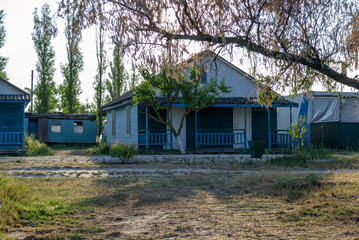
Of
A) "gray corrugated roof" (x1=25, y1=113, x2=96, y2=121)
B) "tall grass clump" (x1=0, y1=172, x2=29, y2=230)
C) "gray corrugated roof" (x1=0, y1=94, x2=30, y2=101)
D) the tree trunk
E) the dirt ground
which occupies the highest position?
"gray corrugated roof" (x1=0, y1=94, x2=30, y2=101)

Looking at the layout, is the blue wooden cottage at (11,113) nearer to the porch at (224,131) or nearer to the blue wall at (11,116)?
the blue wall at (11,116)

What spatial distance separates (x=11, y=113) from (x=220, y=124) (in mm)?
11181

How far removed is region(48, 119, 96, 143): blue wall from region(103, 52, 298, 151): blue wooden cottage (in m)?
10.9

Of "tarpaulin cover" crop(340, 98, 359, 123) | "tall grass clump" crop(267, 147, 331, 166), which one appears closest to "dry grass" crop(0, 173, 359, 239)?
"tall grass clump" crop(267, 147, 331, 166)

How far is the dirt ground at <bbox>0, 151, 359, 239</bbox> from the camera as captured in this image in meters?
4.80

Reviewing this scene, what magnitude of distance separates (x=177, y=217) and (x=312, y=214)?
184 cm

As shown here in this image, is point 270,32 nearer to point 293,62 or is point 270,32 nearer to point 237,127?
point 293,62

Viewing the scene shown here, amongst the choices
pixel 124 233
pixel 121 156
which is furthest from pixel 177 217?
pixel 121 156

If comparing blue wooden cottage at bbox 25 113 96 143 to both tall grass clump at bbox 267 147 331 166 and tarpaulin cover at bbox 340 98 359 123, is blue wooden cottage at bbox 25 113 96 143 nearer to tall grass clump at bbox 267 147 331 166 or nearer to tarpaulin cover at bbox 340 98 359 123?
tarpaulin cover at bbox 340 98 359 123

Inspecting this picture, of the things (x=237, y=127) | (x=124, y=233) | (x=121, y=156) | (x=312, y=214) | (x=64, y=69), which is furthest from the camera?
(x=64, y=69)

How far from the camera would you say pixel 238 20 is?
277 inches

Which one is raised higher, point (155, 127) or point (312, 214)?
point (155, 127)

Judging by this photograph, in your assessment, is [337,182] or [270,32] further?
[337,182]

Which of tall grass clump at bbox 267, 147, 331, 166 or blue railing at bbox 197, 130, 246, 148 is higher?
blue railing at bbox 197, 130, 246, 148
